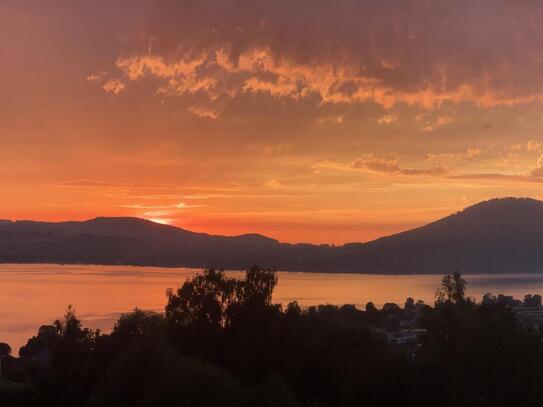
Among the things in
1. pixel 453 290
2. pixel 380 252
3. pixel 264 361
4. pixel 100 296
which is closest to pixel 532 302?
pixel 453 290

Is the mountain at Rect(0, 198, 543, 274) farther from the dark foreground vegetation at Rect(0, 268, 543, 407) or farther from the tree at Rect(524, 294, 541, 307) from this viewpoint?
the dark foreground vegetation at Rect(0, 268, 543, 407)

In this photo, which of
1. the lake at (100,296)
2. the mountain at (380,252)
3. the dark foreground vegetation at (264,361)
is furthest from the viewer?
the mountain at (380,252)

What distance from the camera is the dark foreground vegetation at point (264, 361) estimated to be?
1634 centimetres

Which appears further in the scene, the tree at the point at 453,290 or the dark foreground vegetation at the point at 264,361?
the tree at the point at 453,290

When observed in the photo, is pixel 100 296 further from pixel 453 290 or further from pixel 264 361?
pixel 264 361

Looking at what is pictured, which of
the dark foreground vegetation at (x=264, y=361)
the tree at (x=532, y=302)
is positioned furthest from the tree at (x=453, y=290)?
the tree at (x=532, y=302)

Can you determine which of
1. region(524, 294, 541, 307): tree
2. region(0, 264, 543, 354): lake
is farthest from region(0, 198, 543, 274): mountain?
region(524, 294, 541, 307): tree

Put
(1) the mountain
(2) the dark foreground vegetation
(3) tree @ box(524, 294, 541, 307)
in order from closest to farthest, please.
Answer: (2) the dark foreground vegetation, (3) tree @ box(524, 294, 541, 307), (1) the mountain

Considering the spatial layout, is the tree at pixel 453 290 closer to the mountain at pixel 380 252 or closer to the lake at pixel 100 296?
the lake at pixel 100 296

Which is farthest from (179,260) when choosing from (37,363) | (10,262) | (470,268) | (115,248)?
(37,363)

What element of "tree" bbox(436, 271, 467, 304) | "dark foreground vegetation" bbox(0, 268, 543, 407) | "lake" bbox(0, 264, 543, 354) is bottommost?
"lake" bbox(0, 264, 543, 354)

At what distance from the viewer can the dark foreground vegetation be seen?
53.6 feet

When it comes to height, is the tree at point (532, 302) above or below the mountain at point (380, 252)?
below

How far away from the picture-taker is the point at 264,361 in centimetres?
2184
